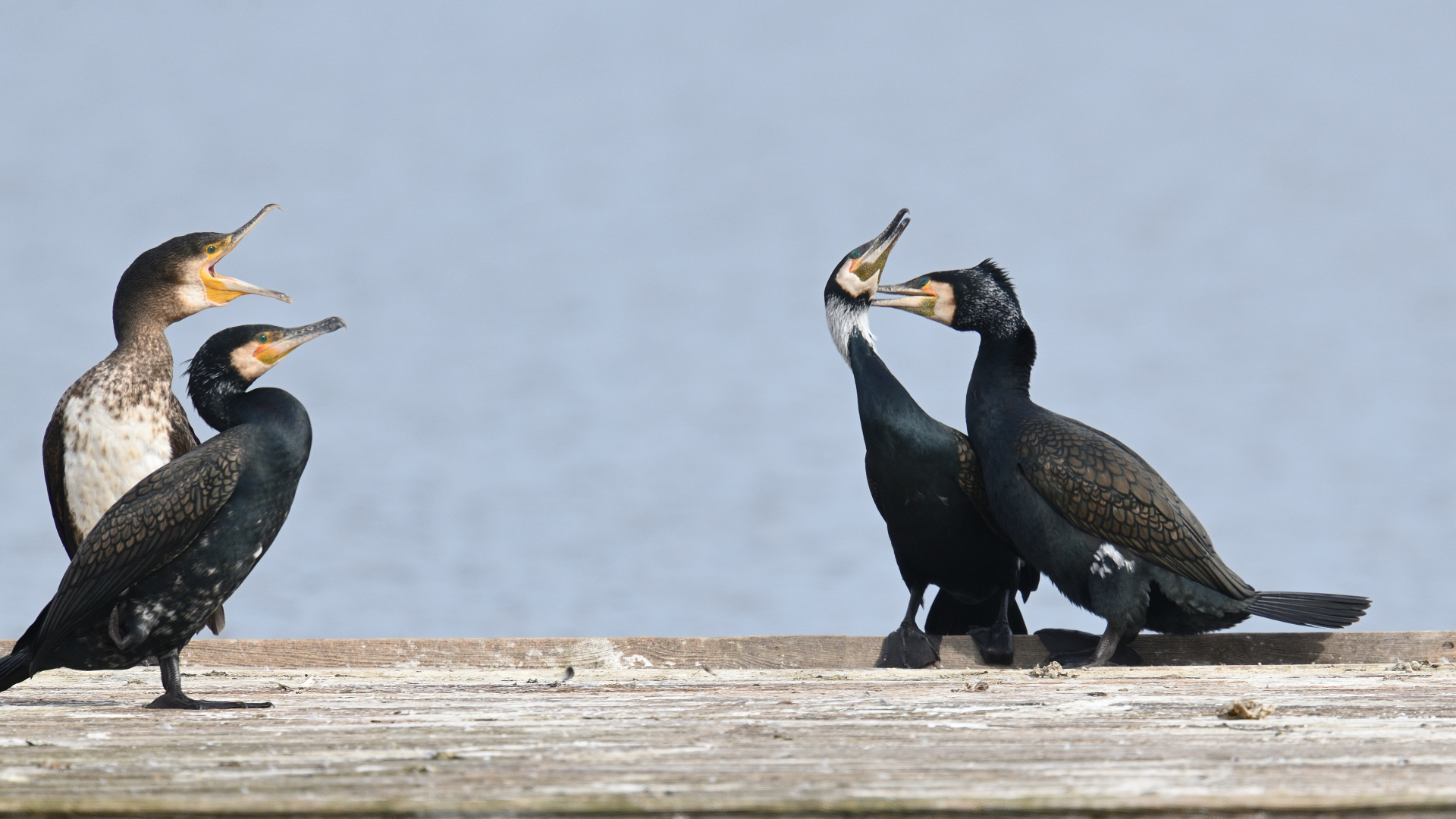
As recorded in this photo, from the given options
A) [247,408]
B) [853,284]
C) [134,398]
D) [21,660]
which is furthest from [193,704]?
[853,284]

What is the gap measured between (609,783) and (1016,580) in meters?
3.79

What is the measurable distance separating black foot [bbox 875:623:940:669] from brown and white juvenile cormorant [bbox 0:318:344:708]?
234 cm

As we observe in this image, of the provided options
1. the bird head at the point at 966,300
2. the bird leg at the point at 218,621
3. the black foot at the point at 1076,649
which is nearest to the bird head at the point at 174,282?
the bird leg at the point at 218,621

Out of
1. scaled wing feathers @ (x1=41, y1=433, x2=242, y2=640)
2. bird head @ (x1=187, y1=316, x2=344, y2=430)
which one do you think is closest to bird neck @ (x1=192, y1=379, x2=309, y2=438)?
bird head @ (x1=187, y1=316, x2=344, y2=430)

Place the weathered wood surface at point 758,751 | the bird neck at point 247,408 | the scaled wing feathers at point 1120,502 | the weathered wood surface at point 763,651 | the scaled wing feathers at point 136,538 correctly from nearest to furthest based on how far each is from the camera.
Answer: the weathered wood surface at point 758,751 < the scaled wing feathers at point 136,538 < the bird neck at point 247,408 < the scaled wing feathers at point 1120,502 < the weathered wood surface at point 763,651

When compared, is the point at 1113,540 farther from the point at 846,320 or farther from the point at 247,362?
the point at 247,362

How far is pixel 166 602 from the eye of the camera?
358 centimetres

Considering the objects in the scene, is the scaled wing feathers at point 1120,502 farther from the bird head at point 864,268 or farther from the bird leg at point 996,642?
the bird head at point 864,268

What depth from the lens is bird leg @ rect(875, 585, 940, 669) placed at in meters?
4.96

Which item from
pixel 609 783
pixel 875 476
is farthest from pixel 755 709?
pixel 875 476

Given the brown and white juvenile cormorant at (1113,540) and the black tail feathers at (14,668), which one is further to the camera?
the brown and white juvenile cormorant at (1113,540)

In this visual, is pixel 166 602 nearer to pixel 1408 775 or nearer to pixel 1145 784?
pixel 1145 784

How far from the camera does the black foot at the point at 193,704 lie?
325cm

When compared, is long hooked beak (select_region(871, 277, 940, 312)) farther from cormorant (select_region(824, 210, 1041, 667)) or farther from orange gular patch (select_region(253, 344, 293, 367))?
orange gular patch (select_region(253, 344, 293, 367))
